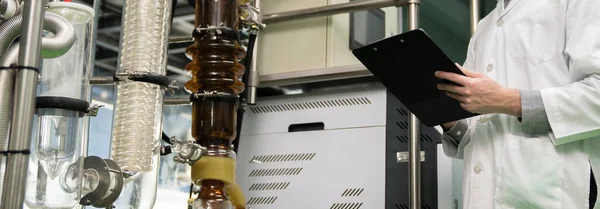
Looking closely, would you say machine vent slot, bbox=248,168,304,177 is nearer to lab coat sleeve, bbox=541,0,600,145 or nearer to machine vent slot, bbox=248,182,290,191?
machine vent slot, bbox=248,182,290,191

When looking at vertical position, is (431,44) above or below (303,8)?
below

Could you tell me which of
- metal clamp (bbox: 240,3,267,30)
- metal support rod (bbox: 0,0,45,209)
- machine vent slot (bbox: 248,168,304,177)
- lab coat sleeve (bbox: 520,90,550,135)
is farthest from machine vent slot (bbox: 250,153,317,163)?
metal support rod (bbox: 0,0,45,209)

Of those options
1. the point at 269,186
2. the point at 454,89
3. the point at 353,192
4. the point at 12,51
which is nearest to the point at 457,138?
the point at 454,89

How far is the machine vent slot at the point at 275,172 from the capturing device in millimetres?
2004

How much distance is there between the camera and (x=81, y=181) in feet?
3.81

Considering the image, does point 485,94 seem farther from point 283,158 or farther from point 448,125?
point 283,158

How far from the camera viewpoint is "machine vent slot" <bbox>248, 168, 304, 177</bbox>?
2.00m

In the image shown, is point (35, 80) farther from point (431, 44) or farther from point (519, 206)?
point (519, 206)

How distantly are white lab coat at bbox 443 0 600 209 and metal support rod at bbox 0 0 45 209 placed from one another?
90 centimetres

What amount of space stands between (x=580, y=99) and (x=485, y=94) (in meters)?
0.18

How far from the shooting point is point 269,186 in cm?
204

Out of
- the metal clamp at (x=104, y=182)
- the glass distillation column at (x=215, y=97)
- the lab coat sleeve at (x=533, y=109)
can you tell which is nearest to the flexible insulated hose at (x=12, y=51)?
the metal clamp at (x=104, y=182)

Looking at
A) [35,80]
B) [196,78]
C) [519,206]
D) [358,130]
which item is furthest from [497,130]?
[35,80]

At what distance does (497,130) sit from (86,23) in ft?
2.79
